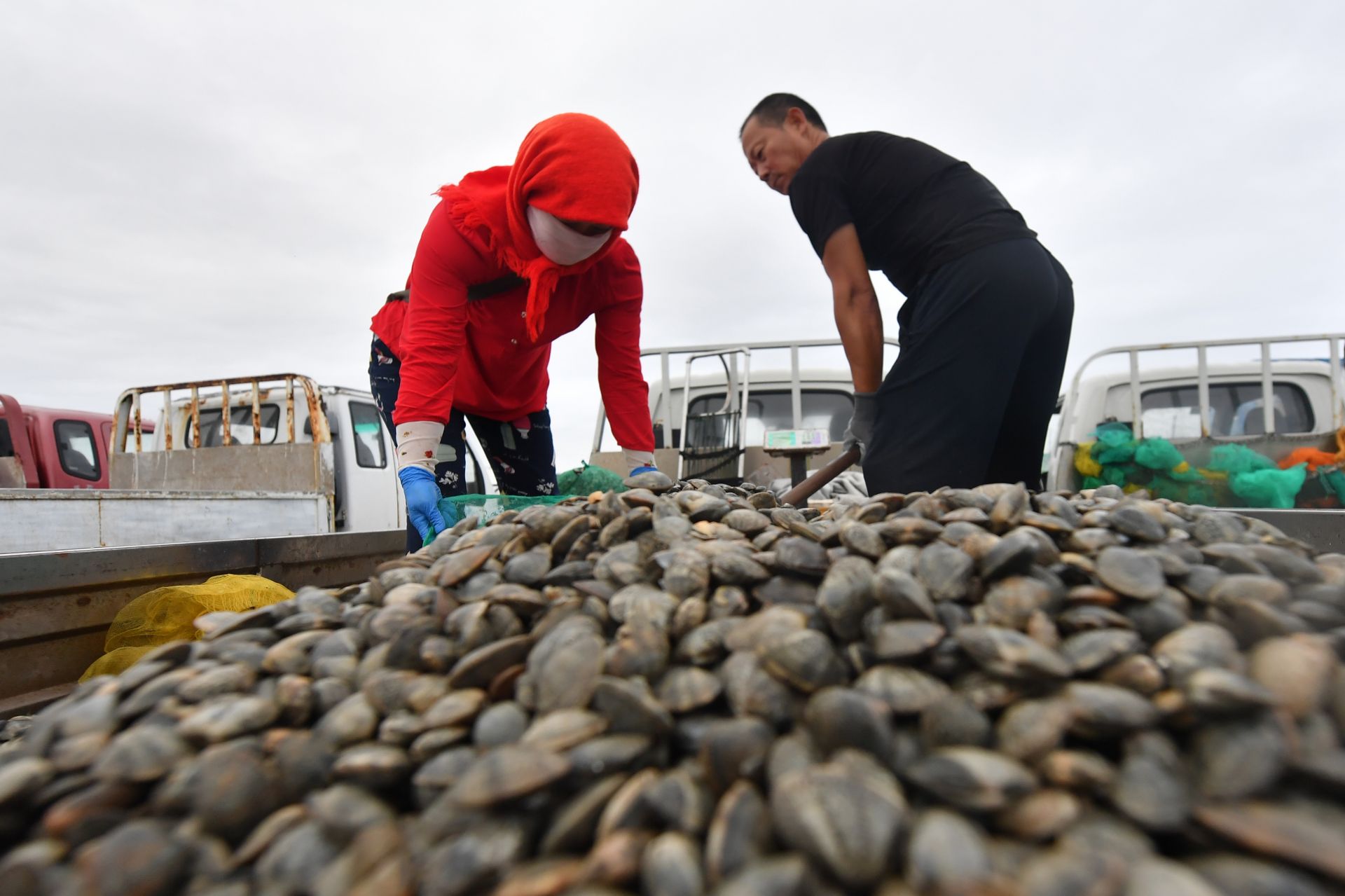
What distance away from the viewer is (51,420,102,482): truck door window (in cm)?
716

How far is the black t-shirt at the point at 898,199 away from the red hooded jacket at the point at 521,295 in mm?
529

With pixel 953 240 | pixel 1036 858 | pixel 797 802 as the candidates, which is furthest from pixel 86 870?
pixel 953 240

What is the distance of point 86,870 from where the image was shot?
597 mm

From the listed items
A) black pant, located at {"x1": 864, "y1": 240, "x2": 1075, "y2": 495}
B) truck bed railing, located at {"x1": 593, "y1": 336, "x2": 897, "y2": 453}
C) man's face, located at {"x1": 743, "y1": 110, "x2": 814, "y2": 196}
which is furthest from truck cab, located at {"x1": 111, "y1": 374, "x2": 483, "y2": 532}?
black pant, located at {"x1": 864, "y1": 240, "x2": 1075, "y2": 495}

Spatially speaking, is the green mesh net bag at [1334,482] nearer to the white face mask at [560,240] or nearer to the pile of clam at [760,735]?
the pile of clam at [760,735]

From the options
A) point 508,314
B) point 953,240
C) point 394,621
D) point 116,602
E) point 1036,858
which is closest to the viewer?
point 1036,858

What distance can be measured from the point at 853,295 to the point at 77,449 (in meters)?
8.63

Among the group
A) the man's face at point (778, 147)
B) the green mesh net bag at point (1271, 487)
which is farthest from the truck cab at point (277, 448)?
the green mesh net bag at point (1271, 487)

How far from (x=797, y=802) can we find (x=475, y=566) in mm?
580

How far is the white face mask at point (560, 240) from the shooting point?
71.2 inches

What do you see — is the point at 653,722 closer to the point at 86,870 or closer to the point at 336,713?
the point at 336,713

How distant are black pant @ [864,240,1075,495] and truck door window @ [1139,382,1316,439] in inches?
115

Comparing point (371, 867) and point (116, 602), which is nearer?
point (371, 867)

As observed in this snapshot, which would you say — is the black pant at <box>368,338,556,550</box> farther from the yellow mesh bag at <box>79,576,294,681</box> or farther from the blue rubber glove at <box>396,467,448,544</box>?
the yellow mesh bag at <box>79,576,294,681</box>
